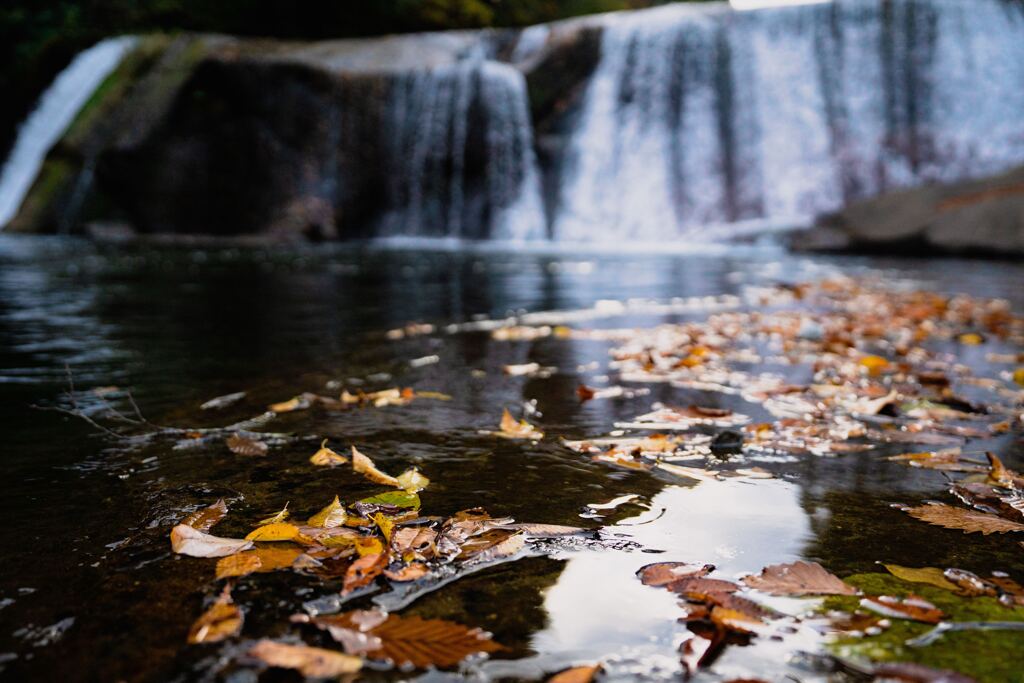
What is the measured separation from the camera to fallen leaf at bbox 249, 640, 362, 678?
860 mm

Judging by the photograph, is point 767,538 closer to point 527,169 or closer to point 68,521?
point 68,521

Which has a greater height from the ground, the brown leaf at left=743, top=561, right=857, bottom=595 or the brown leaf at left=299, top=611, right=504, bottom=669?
the brown leaf at left=299, top=611, right=504, bottom=669

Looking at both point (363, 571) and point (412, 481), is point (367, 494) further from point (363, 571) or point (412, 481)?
point (363, 571)

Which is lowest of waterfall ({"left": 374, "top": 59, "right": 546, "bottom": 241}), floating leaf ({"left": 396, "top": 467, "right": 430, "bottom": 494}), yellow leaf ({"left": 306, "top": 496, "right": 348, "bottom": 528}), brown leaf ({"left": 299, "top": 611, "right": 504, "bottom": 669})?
brown leaf ({"left": 299, "top": 611, "right": 504, "bottom": 669})

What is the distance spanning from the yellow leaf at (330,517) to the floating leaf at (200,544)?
129 millimetres

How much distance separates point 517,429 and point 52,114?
21.5m

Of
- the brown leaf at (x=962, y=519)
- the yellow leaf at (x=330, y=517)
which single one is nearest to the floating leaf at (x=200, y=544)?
the yellow leaf at (x=330, y=517)

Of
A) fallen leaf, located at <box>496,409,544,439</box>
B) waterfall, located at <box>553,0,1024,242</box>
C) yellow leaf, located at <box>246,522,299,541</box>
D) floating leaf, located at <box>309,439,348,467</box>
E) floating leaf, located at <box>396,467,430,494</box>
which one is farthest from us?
waterfall, located at <box>553,0,1024,242</box>

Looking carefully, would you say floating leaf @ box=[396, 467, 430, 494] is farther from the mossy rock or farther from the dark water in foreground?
the mossy rock

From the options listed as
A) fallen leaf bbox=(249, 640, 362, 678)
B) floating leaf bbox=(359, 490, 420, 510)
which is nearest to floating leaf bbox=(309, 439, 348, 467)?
floating leaf bbox=(359, 490, 420, 510)

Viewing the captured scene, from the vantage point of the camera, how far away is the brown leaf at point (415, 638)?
90 cm

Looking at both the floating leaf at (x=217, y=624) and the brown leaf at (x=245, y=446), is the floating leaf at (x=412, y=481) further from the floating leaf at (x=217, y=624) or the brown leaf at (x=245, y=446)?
the floating leaf at (x=217, y=624)

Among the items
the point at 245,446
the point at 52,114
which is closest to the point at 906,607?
the point at 245,446

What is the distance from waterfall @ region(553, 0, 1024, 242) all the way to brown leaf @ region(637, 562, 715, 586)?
1558 cm
